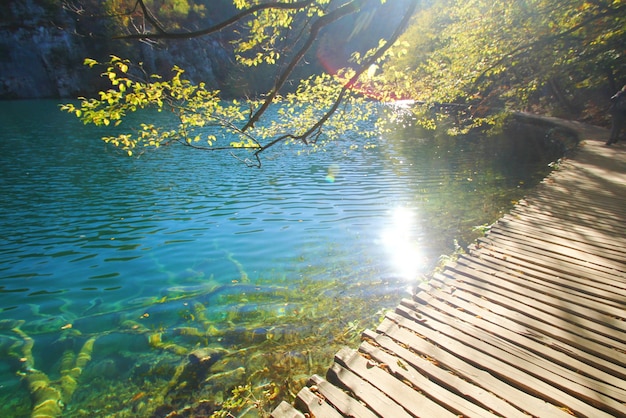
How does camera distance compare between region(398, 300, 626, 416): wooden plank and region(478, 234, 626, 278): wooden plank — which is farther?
region(478, 234, 626, 278): wooden plank

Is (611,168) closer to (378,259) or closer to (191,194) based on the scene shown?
(378,259)

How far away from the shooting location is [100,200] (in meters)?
14.4

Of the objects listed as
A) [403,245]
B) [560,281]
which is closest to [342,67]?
[403,245]

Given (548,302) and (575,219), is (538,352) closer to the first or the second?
(548,302)

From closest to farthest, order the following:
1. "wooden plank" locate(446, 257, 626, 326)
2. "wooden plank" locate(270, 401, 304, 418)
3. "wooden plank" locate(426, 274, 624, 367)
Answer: "wooden plank" locate(270, 401, 304, 418), "wooden plank" locate(426, 274, 624, 367), "wooden plank" locate(446, 257, 626, 326)

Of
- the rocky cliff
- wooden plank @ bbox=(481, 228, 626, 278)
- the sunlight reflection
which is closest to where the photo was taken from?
wooden plank @ bbox=(481, 228, 626, 278)

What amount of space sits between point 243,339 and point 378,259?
474 centimetres

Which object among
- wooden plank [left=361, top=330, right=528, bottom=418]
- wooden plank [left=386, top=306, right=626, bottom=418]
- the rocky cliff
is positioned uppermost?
the rocky cliff

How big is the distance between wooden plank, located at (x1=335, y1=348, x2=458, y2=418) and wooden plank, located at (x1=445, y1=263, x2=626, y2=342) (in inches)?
106

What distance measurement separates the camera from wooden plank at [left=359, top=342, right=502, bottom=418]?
10.1 feet

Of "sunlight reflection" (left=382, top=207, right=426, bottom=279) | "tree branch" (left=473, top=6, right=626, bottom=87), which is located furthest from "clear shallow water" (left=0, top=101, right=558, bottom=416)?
"tree branch" (left=473, top=6, right=626, bottom=87)

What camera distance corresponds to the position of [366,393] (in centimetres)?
332

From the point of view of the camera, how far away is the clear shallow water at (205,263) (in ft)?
18.5

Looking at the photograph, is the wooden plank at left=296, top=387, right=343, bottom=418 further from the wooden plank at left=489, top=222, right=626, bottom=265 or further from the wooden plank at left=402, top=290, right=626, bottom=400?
the wooden plank at left=489, top=222, right=626, bottom=265
